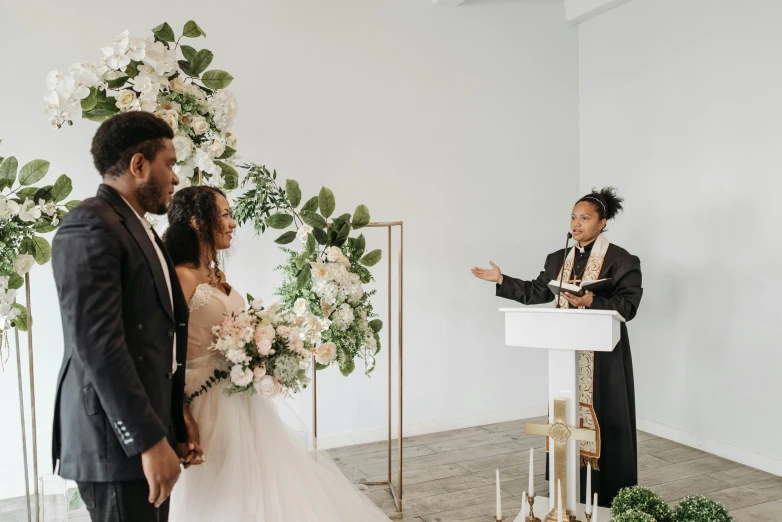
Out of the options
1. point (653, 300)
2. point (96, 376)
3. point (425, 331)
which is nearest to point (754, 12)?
point (653, 300)

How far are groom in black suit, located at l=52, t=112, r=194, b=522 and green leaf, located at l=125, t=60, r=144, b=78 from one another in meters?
0.81

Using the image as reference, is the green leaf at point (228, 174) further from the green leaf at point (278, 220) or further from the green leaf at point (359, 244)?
the green leaf at point (359, 244)

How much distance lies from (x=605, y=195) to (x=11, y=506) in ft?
12.2

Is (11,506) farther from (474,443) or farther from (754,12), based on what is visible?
(754,12)

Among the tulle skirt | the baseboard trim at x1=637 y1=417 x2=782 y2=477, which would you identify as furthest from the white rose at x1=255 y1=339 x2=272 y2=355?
the baseboard trim at x1=637 y1=417 x2=782 y2=477

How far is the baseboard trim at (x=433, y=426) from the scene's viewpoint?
4.56m

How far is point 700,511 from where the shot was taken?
248 centimetres

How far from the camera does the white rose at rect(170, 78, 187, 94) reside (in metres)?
2.50

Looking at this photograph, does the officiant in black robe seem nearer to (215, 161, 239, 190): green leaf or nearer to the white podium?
the white podium

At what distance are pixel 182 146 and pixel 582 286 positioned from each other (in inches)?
80.3

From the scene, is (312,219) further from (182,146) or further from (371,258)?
(182,146)

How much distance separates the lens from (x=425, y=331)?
4.88 m

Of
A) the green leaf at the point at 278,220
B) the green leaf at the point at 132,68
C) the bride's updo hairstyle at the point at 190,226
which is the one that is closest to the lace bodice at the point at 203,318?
the bride's updo hairstyle at the point at 190,226

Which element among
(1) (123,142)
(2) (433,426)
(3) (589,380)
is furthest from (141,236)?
(2) (433,426)
